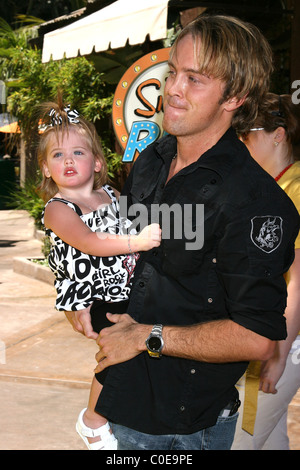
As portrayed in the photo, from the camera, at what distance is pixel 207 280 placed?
1.99 meters

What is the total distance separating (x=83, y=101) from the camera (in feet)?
37.0

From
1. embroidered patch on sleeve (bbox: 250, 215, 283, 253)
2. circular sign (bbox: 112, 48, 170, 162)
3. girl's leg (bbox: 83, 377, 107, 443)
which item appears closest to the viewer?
embroidered patch on sleeve (bbox: 250, 215, 283, 253)

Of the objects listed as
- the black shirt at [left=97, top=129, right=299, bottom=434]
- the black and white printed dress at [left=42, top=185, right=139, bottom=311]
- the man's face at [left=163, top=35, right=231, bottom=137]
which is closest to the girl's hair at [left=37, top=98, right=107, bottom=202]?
the black and white printed dress at [left=42, top=185, right=139, bottom=311]

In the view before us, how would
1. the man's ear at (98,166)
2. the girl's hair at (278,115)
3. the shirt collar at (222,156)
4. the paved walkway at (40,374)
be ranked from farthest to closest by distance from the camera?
1. the paved walkway at (40,374)
2. the girl's hair at (278,115)
3. the man's ear at (98,166)
4. the shirt collar at (222,156)

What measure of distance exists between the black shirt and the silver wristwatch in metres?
0.07

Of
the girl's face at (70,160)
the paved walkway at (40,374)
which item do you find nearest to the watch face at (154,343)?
the girl's face at (70,160)

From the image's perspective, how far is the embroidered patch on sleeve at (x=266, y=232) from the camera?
6.07 feet

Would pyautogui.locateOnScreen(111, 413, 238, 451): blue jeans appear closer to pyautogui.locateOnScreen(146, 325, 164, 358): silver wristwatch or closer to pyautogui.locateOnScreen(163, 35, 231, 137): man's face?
pyautogui.locateOnScreen(146, 325, 164, 358): silver wristwatch

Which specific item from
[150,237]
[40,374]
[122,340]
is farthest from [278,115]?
[40,374]

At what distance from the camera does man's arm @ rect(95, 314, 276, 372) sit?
190 cm

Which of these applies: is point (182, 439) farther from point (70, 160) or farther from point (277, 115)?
point (277, 115)

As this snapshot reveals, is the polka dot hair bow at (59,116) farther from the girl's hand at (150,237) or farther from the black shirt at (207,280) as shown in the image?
the girl's hand at (150,237)

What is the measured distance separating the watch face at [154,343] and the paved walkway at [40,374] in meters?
2.62

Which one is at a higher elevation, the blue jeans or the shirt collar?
the shirt collar
